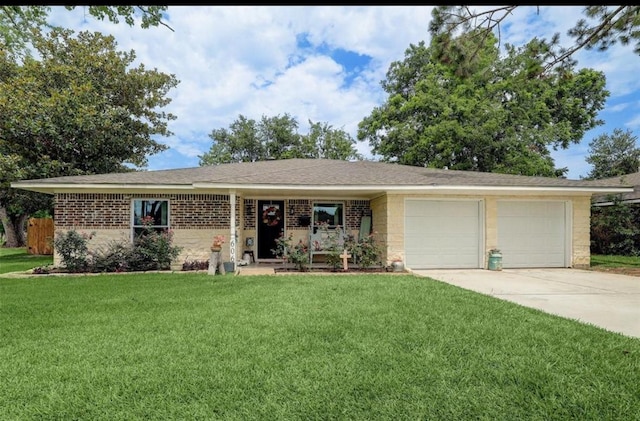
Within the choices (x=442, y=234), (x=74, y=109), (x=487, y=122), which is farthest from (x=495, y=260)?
(x=74, y=109)

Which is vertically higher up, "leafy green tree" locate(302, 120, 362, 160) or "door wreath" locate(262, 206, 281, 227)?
"leafy green tree" locate(302, 120, 362, 160)

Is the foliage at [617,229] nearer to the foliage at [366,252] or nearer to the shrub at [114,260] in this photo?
the foliage at [366,252]

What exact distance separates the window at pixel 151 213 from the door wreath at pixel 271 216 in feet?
10.1

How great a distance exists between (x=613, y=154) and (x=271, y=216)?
24692 millimetres

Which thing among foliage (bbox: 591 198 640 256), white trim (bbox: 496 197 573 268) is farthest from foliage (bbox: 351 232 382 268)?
foliage (bbox: 591 198 640 256)

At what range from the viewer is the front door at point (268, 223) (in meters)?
12.5

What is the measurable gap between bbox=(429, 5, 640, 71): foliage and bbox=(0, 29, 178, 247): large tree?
13729 mm

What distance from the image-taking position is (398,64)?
25.0 meters

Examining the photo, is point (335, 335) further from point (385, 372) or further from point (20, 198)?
point (20, 198)

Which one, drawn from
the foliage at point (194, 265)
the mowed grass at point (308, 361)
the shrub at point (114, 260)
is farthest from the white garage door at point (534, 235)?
the shrub at point (114, 260)

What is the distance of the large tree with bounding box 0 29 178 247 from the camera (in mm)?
14266

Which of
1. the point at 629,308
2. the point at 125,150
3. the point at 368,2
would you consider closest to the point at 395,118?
the point at 125,150

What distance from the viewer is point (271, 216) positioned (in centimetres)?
1253

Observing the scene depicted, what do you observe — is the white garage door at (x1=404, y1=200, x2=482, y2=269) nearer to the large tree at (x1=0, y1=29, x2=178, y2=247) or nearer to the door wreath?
the door wreath
